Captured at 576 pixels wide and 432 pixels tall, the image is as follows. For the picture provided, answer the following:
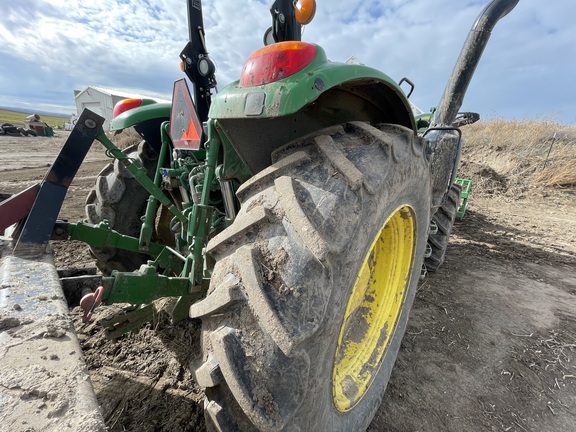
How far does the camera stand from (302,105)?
3.23ft

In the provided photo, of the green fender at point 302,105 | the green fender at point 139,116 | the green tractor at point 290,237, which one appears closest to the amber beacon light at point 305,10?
the green tractor at point 290,237

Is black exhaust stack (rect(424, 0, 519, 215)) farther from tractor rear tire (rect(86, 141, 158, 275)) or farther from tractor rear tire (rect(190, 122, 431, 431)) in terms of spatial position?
tractor rear tire (rect(86, 141, 158, 275))

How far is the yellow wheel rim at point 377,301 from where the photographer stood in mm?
1610

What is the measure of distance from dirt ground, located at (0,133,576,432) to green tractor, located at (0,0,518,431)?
0.31m

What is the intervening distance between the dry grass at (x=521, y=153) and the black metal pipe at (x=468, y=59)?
6084 mm

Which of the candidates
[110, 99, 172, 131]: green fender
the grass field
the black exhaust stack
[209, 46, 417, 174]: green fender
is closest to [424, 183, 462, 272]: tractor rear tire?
the black exhaust stack

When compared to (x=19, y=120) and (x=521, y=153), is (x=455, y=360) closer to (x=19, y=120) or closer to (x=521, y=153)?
(x=521, y=153)

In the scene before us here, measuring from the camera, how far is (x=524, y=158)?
9.27 m

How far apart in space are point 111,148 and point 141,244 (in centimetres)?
58

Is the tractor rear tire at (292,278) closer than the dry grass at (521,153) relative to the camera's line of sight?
Yes

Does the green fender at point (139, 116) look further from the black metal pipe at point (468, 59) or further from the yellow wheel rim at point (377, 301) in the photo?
the black metal pipe at point (468, 59)

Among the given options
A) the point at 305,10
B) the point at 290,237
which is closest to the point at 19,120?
the point at 305,10

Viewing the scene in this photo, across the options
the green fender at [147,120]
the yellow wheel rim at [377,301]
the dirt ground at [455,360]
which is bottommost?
the dirt ground at [455,360]

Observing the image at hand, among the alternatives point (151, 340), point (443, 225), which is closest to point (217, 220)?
point (151, 340)
